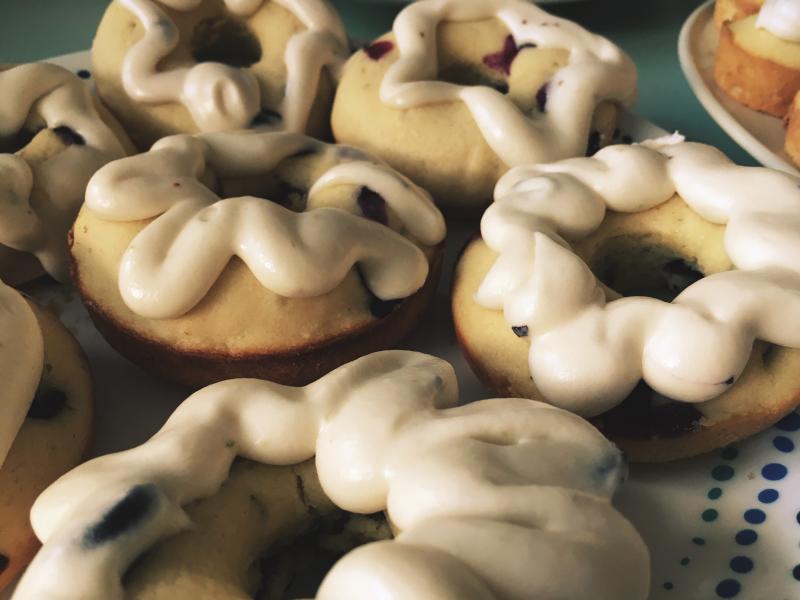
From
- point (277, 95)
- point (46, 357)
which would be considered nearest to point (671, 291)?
point (277, 95)

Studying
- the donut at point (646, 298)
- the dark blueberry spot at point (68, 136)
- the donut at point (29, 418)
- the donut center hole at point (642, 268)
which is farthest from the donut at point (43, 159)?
the donut center hole at point (642, 268)

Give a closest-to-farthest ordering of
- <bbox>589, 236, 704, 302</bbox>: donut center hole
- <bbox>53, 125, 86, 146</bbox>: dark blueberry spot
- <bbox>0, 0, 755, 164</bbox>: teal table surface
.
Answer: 1. <bbox>589, 236, 704, 302</bbox>: donut center hole
2. <bbox>53, 125, 86, 146</bbox>: dark blueberry spot
3. <bbox>0, 0, 755, 164</bbox>: teal table surface

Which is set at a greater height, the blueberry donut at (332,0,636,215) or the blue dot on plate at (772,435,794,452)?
the blueberry donut at (332,0,636,215)

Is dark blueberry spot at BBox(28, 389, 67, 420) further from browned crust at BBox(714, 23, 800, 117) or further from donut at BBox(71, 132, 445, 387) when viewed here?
browned crust at BBox(714, 23, 800, 117)

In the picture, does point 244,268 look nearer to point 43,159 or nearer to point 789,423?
point 43,159

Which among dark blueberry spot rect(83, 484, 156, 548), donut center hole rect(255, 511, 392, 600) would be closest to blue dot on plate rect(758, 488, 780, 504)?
donut center hole rect(255, 511, 392, 600)

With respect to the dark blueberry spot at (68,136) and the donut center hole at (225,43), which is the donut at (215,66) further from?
the dark blueberry spot at (68,136)

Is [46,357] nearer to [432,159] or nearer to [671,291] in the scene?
[432,159]

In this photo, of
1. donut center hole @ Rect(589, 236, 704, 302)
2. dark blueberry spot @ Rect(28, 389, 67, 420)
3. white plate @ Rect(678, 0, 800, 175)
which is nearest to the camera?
dark blueberry spot @ Rect(28, 389, 67, 420)
